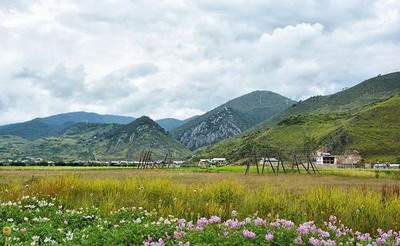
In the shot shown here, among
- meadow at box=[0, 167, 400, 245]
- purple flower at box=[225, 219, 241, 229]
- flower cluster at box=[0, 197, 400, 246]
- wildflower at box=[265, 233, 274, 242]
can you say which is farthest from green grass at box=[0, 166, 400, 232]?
wildflower at box=[265, 233, 274, 242]

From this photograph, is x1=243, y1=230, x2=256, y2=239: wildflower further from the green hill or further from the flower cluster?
the green hill

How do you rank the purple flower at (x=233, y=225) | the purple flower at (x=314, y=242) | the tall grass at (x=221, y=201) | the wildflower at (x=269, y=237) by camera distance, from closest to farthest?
the purple flower at (x=314, y=242) < the wildflower at (x=269, y=237) < the purple flower at (x=233, y=225) < the tall grass at (x=221, y=201)

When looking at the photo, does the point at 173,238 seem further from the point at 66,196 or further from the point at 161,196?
the point at 66,196

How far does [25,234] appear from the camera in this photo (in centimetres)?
1010

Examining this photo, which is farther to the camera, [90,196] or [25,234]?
[90,196]

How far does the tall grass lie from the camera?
13.7 meters

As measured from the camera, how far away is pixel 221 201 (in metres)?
16.7

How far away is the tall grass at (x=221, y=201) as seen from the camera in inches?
540

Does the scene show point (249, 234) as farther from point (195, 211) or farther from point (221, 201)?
point (221, 201)

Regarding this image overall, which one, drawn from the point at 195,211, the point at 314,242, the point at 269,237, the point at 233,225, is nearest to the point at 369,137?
the point at 195,211

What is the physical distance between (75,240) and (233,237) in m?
3.14

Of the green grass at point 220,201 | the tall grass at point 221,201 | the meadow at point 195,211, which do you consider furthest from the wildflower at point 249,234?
the green grass at point 220,201

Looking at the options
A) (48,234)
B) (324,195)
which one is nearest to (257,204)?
(324,195)

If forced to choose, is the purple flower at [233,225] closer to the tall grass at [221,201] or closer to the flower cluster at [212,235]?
the flower cluster at [212,235]
